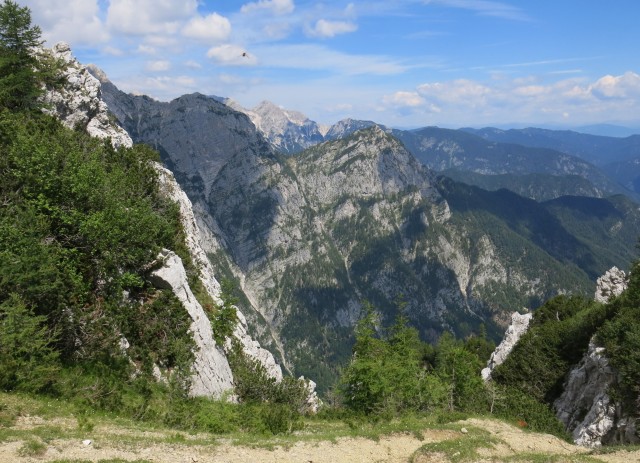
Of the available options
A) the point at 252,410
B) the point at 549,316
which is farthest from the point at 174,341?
the point at 549,316

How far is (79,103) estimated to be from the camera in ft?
200

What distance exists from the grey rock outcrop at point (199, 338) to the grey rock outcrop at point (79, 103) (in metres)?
31.7

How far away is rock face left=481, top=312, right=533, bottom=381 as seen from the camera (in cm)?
7706

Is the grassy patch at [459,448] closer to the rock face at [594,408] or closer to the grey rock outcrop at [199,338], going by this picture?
the rock face at [594,408]

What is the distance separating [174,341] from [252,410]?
8449 millimetres

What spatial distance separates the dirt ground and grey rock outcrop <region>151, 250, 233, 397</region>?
12.5m

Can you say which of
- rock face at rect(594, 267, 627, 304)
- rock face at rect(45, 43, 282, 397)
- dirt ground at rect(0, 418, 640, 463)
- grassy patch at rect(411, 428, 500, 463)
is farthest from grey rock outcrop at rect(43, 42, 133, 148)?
rock face at rect(594, 267, 627, 304)

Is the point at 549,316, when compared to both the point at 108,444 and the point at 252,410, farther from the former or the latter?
the point at 108,444

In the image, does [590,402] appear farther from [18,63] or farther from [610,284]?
[18,63]

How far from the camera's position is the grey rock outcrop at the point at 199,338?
32.9m

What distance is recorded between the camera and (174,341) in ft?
103

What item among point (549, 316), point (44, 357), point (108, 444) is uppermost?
point (44, 357)

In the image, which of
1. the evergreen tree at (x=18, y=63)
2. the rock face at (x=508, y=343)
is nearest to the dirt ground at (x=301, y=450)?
the evergreen tree at (x=18, y=63)

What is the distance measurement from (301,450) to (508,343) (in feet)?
238
